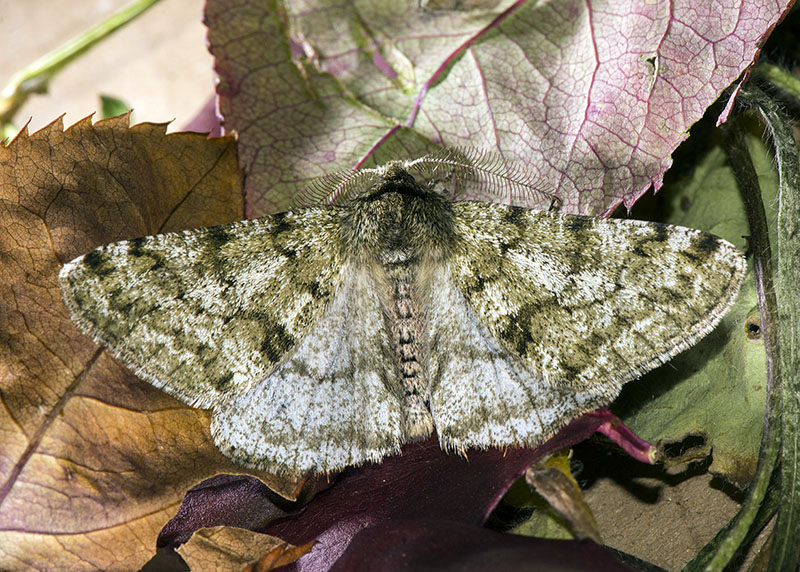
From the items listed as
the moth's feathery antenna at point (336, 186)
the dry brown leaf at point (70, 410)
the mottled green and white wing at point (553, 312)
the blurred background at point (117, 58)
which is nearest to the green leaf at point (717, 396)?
the mottled green and white wing at point (553, 312)

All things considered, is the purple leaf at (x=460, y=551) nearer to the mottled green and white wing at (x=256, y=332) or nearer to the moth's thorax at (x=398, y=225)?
the mottled green and white wing at (x=256, y=332)

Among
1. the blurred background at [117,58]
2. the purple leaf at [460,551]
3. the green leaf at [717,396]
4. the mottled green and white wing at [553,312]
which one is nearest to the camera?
the purple leaf at [460,551]

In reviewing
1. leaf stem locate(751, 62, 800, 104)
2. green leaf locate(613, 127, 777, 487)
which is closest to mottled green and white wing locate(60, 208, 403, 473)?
green leaf locate(613, 127, 777, 487)

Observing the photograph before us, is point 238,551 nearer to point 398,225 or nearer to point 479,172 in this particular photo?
point 398,225

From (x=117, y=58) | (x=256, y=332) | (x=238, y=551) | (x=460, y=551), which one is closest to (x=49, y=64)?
(x=117, y=58)

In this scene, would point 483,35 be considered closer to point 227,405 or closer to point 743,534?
point 227,405
